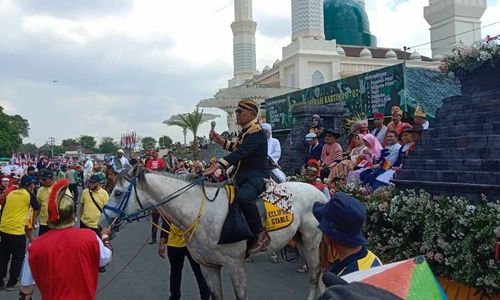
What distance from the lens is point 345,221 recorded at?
2.39 m

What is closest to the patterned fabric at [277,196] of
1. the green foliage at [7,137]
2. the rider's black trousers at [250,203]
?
the rider's black trousers at [250,203]

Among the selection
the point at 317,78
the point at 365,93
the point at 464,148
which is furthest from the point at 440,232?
the point at 317,78

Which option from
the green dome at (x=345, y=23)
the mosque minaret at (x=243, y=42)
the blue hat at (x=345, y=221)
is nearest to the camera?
the blue hat at (x=345, y=221)

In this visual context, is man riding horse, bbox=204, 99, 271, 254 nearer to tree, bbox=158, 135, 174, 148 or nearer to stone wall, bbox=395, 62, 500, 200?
stone wall, bbox=395, 62, 500, 200

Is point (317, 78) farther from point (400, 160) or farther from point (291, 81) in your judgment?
point (400, 160)

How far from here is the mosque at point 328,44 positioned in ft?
111

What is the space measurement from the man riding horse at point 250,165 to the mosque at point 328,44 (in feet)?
80.9

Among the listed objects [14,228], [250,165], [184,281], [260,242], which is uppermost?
[250,165]

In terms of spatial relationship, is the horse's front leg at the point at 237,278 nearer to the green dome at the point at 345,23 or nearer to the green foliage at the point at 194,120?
the green foliage at the point at 194,120

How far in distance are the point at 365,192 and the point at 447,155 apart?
126 centimetres

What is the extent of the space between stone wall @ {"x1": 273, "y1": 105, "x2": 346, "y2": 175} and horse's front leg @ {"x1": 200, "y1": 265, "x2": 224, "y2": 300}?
810cm

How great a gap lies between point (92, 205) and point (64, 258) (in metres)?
5.10

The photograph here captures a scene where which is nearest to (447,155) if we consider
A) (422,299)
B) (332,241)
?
(332,241)

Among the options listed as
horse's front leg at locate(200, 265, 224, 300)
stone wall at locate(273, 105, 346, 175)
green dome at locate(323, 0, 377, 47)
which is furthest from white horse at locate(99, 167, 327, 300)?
green dome at locate(323, 0, 377, 47)
